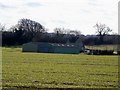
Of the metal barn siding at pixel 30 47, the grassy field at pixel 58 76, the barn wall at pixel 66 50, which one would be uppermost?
the grassy field at pixel 58 76

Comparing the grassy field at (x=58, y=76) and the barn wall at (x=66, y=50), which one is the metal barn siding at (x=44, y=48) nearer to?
the barn wall at (x=66, y=50)

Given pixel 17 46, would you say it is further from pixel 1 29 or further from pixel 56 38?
pixel 56 38

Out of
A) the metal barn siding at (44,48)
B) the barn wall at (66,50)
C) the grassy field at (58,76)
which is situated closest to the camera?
the grassy field at (58,76)

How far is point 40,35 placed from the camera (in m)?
130

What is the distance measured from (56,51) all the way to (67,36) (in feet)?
153

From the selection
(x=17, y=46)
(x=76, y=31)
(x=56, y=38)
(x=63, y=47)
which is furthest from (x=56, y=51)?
(x=76, y=31)

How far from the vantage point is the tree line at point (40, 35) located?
11581 centimetres

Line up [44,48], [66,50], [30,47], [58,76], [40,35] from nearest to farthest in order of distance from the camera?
[58,76]
[66,50]
[30,47]
[44,48]
[40,35]

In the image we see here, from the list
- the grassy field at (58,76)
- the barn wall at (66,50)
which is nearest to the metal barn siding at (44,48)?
the barn wall at (66,50)

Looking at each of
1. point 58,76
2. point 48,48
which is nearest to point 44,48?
point 48,48

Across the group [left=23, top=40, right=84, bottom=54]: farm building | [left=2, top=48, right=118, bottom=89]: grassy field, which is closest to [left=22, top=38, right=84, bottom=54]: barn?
[left=23, top=40, right=84, bottom=54]: farm building

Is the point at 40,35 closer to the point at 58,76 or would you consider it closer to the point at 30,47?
the point at 30,47

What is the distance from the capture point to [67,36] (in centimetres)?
14825

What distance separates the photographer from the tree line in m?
116
